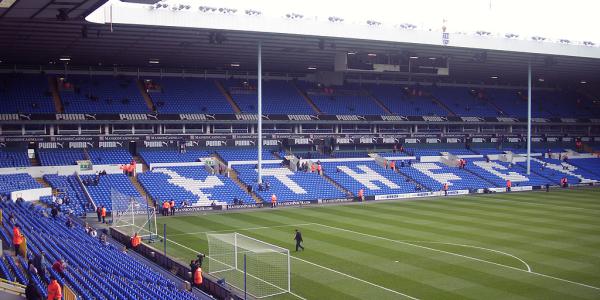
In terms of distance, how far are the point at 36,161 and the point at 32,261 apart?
28724mm

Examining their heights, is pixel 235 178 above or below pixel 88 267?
above

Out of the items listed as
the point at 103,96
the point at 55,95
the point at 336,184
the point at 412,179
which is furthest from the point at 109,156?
the point at 412,179

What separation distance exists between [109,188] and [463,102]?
138 feet

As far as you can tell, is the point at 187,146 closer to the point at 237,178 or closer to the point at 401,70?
the point at 237,178

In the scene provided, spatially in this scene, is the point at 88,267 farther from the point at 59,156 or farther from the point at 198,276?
the point at 59,156

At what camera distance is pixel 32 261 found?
17.3m

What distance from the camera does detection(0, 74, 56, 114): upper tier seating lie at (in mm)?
45375

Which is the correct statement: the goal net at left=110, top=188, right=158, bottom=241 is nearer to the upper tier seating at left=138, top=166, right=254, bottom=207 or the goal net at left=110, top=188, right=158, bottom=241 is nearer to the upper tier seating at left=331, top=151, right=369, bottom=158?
the upper tier seating at left=138, top=166, right=254, bottom=207

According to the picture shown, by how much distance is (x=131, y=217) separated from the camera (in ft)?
100

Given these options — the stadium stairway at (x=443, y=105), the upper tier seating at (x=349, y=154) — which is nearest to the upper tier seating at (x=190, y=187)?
the upper tier seating at (x=349, y=154)

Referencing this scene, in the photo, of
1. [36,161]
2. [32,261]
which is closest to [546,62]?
[36,161]

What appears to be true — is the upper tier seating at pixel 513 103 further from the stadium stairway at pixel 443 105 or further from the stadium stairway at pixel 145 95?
the stadium stairway at pixel 145 95

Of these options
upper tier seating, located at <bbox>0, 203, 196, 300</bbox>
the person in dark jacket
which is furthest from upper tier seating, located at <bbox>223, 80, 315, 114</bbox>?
the person in dark jacket

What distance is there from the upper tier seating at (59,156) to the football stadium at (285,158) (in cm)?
25
